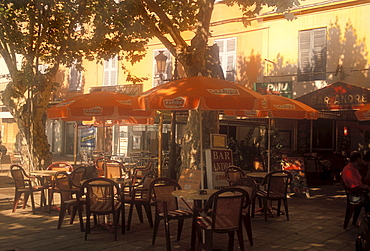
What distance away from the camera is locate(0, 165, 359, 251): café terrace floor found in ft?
21.8

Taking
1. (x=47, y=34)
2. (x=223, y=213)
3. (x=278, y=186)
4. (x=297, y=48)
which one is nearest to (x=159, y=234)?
(x=223, y=213)

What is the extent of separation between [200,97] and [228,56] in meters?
13.3

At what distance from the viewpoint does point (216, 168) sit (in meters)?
9.38

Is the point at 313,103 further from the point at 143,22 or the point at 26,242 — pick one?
the point at 26,242

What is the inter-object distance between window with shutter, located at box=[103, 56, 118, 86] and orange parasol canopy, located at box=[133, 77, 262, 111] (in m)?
18.4

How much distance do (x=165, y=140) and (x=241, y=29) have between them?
6.17 metres

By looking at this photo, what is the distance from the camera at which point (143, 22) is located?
11.9 m

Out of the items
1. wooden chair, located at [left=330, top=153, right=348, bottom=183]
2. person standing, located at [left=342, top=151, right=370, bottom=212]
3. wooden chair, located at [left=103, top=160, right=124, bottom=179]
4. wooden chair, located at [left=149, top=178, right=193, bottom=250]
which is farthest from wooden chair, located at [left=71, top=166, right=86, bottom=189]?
wooden chair, located at [left=330, top=153, right=348, bottom=183]

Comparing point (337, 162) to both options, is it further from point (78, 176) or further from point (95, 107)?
point (95, 107)

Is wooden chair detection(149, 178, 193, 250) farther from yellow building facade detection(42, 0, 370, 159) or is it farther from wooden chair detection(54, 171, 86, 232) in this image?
yellow building facade detection(42, 0, 370, 159)

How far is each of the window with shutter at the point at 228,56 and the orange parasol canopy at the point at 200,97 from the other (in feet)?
40.4

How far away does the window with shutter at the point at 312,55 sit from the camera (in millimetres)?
16266

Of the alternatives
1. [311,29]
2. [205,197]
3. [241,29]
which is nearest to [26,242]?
[205,197]

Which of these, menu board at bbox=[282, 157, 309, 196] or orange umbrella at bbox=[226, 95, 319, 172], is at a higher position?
orange umbrella at bbox=[226, 95, 319, 172]
